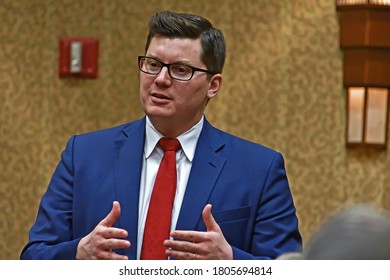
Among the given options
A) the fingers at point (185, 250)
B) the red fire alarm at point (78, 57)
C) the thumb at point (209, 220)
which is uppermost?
the red fire alarm at point (78, 57)

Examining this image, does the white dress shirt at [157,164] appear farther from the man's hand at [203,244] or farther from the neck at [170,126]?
the man's hand at [203,244]

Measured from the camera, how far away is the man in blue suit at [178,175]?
2330 mm

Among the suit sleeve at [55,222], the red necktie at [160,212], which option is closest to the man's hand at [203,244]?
the red necktie at [160,212]

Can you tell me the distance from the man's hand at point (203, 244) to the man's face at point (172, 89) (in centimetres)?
35

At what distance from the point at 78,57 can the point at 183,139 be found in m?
1.31

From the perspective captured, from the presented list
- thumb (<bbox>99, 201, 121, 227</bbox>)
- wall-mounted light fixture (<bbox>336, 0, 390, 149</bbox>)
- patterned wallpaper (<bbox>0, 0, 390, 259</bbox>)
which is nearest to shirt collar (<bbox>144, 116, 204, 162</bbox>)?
thumb (<bbox>99, 201, 121, 227</bbox>)

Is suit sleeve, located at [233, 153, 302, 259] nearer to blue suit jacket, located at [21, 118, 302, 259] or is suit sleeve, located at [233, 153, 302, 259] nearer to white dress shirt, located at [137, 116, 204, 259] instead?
blue suit jacket, located at [21, 118, 302, 259]

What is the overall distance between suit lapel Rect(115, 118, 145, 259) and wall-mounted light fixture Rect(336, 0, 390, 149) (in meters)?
1.44

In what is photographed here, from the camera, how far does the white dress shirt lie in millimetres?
2340

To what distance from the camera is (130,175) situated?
2.37 metres

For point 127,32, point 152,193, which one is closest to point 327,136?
point 127,32

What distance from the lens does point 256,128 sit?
3713 millimetres

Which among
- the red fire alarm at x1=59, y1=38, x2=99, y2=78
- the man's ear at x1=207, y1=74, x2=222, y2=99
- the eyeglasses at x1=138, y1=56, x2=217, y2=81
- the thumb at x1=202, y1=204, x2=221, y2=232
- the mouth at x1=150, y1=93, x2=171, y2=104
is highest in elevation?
the red fire alarm at x1=59, y1=38, x2=99, y2=78
